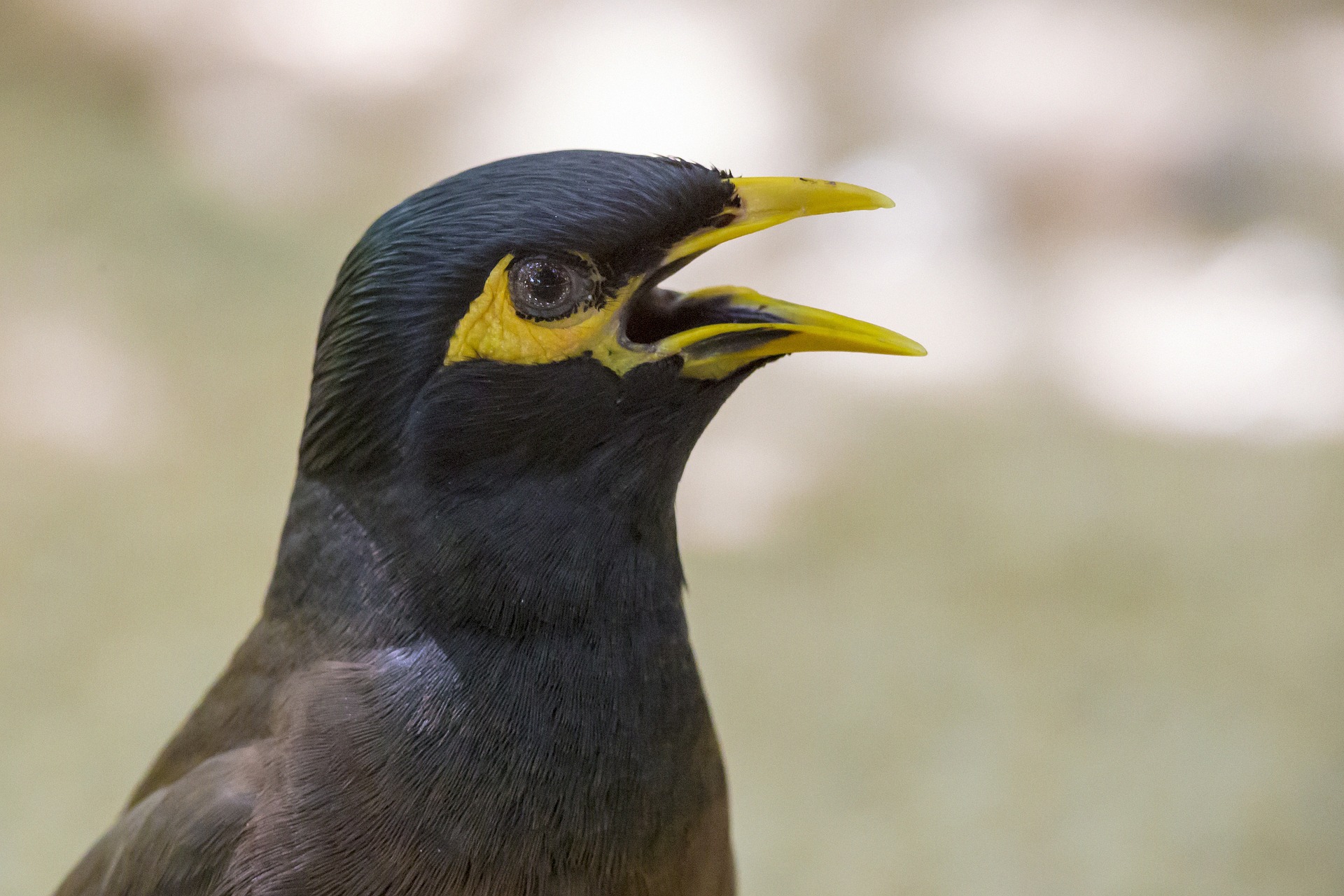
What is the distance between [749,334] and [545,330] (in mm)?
183

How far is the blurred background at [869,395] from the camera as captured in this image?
230 centimetres

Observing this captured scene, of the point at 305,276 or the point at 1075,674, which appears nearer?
the point at 1075,674

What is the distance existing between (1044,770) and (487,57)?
2.27 metres

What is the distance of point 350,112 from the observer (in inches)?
130

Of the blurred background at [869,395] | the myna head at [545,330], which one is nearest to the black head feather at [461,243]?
the myna head at [545,330]

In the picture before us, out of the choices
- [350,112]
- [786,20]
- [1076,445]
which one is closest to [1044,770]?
[1076,445]

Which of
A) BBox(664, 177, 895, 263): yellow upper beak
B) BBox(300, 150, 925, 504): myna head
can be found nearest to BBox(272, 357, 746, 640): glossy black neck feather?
BBox(300, 150, 925, 504): myna head

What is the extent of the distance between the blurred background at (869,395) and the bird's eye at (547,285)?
148cm

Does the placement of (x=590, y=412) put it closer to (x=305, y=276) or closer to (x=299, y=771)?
(x=299, y=771)

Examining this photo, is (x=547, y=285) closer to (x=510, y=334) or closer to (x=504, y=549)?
(x=510, y=334)

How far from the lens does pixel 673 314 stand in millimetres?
1117

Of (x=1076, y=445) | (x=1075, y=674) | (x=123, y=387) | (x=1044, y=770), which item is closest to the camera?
(x=1044, y=770)

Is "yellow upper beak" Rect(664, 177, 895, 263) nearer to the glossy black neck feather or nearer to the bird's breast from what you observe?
the glossy black neck feather

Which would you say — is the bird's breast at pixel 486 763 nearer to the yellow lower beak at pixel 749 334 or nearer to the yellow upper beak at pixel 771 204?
the yellow lower beak at pixel 749 334
